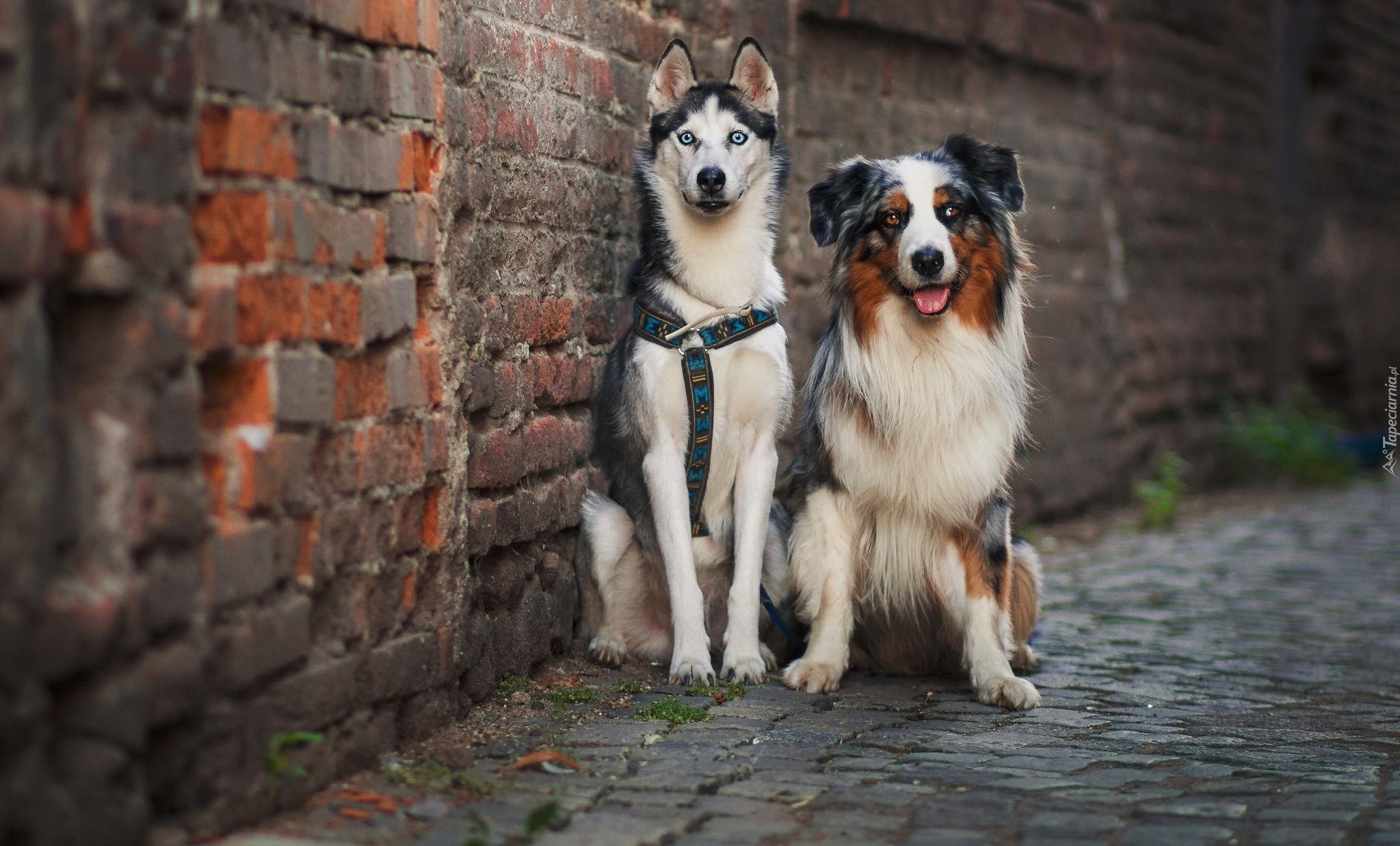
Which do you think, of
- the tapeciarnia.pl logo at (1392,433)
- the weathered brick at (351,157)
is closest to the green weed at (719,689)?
the weathered brick at (351,157)

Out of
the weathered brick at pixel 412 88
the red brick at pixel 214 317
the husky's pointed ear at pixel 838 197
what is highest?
the weathered brick at pixel 412 88

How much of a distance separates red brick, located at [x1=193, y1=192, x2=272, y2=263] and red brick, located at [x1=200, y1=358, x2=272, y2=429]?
201 mm

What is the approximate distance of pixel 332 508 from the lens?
3098 mm

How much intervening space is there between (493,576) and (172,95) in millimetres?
1976

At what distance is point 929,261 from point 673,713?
149cm

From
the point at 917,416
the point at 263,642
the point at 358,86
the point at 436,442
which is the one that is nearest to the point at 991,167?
the point at 917,416

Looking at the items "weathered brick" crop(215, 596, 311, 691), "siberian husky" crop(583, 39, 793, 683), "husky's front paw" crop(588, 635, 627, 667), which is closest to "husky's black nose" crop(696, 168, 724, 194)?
"siberian husky" crop(583, 39, 793, 683)

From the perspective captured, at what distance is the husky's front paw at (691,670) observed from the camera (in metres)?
4.45

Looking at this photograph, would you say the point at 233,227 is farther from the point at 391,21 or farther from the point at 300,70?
the point at 391,21

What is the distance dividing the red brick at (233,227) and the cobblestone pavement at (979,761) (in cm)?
105

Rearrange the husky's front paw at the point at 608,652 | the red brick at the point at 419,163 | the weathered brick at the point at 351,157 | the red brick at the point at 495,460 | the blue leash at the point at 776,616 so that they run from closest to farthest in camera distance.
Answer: the weathered brick at the point at 351,157 < the red brick at the point at 419,163 < the red brick at the point at 495,460 < the husky's front paw at the point at 608,652 < the blue leash at the point at 776,616

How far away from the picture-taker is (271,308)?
2.84 meters

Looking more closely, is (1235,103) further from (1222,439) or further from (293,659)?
(293,659)

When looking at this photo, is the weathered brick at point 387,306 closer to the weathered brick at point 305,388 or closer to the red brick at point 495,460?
the weathered brick at point 305,388
